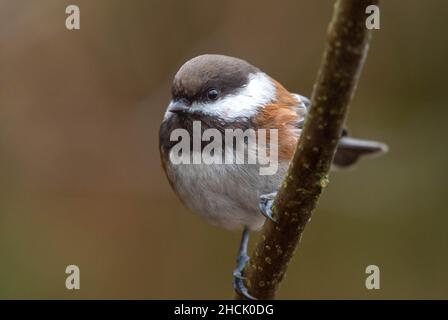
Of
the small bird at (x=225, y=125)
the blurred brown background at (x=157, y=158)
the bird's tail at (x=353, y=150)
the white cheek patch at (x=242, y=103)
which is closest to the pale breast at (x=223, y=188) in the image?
the small bird at (x=225, y=125)

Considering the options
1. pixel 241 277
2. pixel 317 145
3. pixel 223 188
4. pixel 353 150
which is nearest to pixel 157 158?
pixel 353 150

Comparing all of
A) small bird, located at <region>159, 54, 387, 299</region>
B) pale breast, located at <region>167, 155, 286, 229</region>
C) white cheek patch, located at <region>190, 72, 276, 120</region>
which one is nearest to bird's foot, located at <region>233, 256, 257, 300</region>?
small bird, located at <region>159, 54, 387, 299</region>

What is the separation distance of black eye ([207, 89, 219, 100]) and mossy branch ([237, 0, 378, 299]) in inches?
35.2

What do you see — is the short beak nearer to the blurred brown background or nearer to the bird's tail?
the bird's tail

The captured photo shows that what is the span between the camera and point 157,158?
5543mm

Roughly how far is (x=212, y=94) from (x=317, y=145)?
1.20 m

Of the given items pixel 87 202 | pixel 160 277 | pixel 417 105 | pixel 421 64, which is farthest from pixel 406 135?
pixel 87 202

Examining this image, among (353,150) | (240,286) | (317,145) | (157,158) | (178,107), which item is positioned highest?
(178,107)

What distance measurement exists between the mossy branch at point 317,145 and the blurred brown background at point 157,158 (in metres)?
2.65

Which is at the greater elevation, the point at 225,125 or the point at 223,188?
the point at 225,125

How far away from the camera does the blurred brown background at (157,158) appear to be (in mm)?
5480

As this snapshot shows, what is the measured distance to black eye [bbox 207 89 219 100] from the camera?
3.34 meters

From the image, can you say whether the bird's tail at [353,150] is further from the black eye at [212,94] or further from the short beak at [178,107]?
the short beak at [178,107]

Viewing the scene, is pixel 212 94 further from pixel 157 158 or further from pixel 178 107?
pixel 157 158
